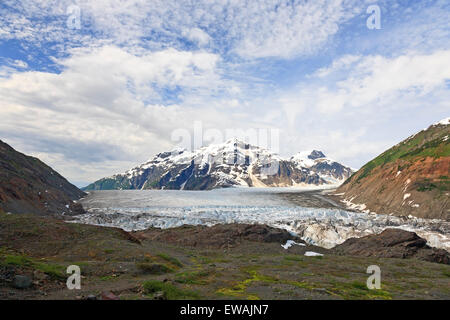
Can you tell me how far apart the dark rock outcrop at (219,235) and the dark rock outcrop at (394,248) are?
32.4 ft

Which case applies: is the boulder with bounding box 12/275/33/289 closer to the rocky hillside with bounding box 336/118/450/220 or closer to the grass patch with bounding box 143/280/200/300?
the grass patch with bounding box 143/280/200/300

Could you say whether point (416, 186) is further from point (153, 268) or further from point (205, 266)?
point (153, 268)

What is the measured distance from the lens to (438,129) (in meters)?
123

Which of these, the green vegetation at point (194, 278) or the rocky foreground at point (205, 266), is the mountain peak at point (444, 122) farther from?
the green vegetation at point (194, 278)

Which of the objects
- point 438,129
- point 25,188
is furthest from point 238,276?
point 438,129

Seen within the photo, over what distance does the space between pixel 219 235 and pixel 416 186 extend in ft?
233

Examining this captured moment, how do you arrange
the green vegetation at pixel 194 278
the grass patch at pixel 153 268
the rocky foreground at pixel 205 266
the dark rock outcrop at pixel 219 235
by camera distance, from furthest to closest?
the dark rock outcrop at pixel 219 235, the grass patch at pixel 153 268, the green vegetation at pixel 194 278, the rocky foreground at pixel 205 266

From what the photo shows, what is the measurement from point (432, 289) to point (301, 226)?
121 feet

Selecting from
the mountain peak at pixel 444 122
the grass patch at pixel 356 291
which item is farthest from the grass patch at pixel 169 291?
the mountain peak at pixel 444 122

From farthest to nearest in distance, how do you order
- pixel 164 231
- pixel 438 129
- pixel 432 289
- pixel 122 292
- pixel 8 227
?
pixel 438 129
pixel 164 231
pixel 8 227
pixel 432 289
pixel 122 292

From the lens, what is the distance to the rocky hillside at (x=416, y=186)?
77312 millimetres

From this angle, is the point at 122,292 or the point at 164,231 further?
the point at 164,231

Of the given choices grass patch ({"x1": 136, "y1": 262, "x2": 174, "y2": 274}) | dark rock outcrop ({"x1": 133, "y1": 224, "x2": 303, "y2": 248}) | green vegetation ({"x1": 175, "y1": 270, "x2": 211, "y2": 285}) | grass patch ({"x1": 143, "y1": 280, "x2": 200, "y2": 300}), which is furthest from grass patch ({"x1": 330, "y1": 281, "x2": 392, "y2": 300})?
dark rock outcrop ({"x1": 133, "y1": 224, "x2": 303, "y2": 248})
